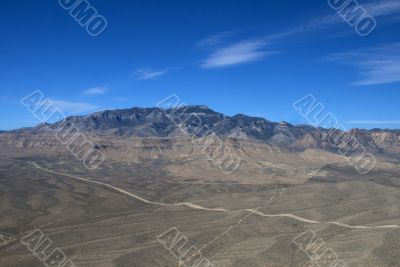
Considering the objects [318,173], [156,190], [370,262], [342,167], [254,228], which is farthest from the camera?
[342,167]

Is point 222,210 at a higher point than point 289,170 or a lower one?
lower

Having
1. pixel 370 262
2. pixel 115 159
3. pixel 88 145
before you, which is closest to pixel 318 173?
pixel 115 159

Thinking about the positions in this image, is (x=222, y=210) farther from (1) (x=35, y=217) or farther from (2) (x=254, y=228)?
(1) (x=35, y=217)

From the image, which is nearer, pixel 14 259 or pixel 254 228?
pixel 14 259

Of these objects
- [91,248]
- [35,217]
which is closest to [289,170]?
[35,217]

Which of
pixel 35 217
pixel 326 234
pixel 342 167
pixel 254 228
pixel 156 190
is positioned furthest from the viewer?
pixel 342 167

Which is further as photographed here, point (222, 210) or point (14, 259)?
point (222, 210)

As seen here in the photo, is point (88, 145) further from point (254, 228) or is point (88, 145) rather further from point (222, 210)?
point (254, 228)

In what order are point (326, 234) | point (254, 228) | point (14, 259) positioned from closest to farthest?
1. point (14, 259)
2. point (326, 234)
3. point (254, 228)

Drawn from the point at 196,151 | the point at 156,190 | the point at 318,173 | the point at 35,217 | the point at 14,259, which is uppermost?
the point at 196,151
